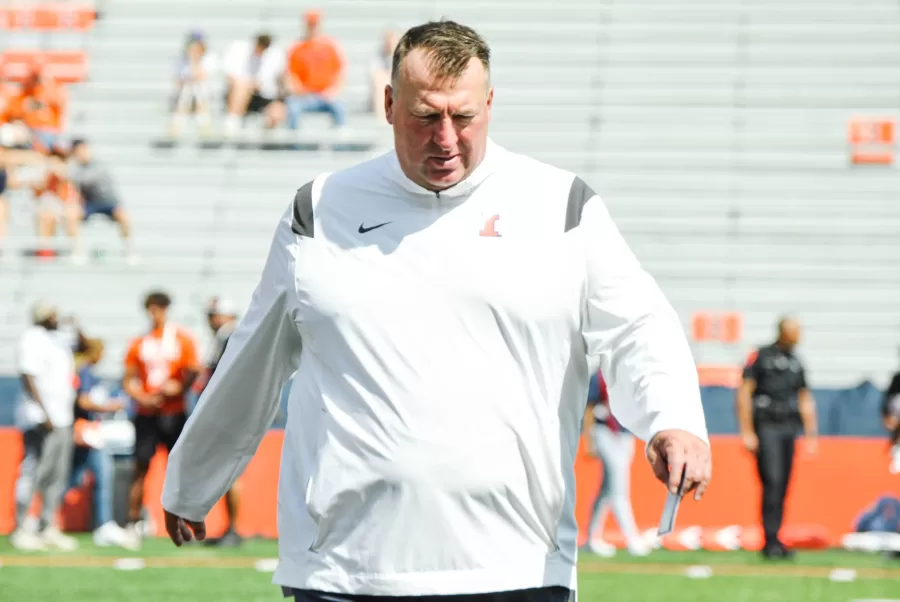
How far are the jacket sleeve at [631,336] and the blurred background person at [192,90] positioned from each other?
19089mm

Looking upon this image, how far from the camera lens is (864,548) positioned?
14.8m

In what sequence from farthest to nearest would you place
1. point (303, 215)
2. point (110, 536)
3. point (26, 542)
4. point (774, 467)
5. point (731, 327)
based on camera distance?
1. point (731, 327)
2. point (110, 536)
3. point (774, 467)
4. point (26, 542)
5. point (303, 215)

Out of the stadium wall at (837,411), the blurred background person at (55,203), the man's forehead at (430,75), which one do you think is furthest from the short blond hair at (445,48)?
the blurred background person at (55,203)

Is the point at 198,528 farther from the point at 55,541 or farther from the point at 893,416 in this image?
the point at 893,416

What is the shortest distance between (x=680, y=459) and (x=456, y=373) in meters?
0.52

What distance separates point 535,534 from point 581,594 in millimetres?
7218

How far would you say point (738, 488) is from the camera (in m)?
15.2

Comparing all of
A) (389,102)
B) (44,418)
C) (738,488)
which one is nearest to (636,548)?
(738,488)

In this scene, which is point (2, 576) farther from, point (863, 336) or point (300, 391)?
point (863, 336)

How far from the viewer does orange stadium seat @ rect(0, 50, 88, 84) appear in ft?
77.4

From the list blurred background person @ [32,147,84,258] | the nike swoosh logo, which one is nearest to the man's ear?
the nike swoosh logo

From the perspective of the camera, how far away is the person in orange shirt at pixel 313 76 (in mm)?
21719

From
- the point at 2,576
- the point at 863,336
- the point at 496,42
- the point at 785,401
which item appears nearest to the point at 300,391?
the point at 2,576

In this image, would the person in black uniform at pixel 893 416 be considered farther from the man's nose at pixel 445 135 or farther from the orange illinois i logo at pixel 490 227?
the man's nose at pixel 445 135
